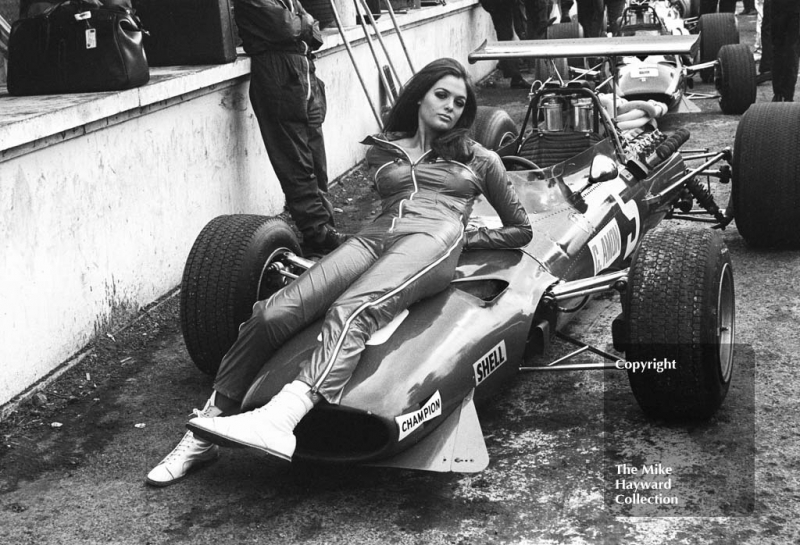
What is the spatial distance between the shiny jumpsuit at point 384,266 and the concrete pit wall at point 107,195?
1393 mm

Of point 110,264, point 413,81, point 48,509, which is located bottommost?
point 48,509

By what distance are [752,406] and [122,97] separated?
3510 mm

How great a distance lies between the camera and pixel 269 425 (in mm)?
3594

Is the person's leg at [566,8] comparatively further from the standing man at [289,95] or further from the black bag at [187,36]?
the black bag at [187,36]

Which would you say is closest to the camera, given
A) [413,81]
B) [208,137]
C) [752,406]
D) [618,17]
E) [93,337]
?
[752,406]

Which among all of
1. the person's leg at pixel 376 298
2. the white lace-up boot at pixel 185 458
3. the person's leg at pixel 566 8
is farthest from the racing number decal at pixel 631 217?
the person's leg at pixel 566 8

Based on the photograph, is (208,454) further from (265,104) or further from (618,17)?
(618,17)

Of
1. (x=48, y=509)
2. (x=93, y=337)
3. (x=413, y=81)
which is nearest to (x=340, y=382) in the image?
(x=48, y=509)

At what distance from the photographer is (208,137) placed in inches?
276

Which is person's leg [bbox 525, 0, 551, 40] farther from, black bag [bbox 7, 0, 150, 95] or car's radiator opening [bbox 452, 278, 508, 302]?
car's radiator opening [bbox 452, 278, 508, 302]

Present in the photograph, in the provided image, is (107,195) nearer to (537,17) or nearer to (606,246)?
(606,246)

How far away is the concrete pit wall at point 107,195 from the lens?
496 centimetres

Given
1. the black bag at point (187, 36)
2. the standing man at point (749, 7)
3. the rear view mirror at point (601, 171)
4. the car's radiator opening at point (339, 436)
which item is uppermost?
the black bag at point (187, 36)

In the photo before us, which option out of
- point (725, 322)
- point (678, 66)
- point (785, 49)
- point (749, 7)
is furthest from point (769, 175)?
point (749, 7)
